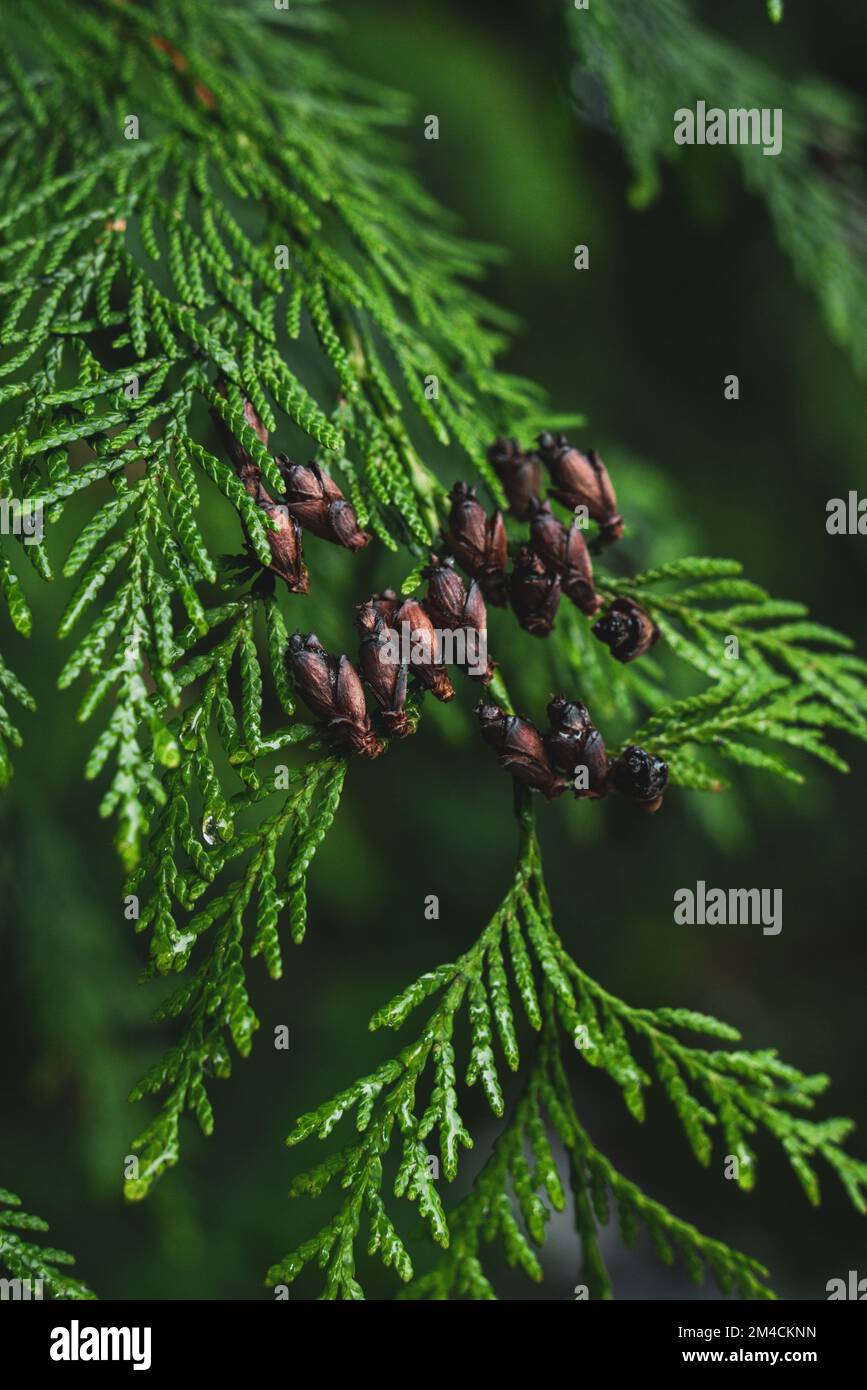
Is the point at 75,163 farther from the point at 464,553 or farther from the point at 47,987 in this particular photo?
the point at 47,987

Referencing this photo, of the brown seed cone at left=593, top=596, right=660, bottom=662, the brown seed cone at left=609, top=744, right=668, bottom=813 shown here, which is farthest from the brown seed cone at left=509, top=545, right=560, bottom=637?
the brown seed cone at left=609, top=744, right=668, bottom=813

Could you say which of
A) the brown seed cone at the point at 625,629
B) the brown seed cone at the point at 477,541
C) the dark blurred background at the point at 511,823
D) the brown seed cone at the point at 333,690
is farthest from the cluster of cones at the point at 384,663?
the dark blurred background at the point at 511,823

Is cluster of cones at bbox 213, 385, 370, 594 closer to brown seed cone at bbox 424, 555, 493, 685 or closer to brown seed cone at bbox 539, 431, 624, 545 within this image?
brown seed cone at bbox 424, 555, 493, 685

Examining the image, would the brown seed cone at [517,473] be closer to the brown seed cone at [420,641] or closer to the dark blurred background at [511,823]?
the brown seed cone at [420,641]

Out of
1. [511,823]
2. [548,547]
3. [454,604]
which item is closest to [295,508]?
[454,604]

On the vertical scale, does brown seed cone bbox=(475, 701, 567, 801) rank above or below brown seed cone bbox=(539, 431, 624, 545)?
below
